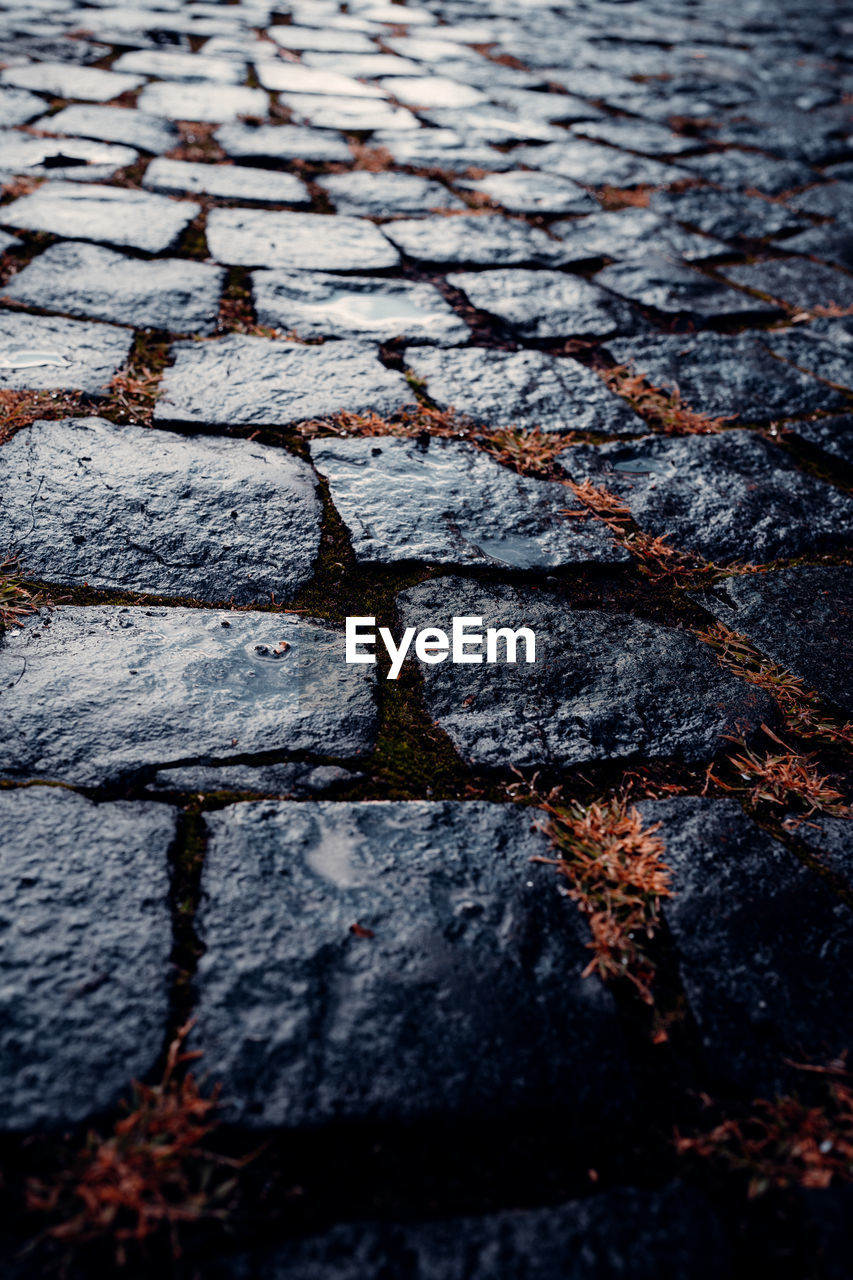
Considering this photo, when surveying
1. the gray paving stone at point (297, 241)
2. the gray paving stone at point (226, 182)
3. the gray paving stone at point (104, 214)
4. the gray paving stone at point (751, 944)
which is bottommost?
the gray paving stone at point (751, 944)

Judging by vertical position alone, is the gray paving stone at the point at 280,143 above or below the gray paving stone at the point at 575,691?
above

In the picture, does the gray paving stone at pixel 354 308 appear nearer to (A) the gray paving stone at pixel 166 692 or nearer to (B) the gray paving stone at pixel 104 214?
(B) the gray paving stone at pixel 104 214

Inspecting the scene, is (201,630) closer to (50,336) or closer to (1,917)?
(1,917)

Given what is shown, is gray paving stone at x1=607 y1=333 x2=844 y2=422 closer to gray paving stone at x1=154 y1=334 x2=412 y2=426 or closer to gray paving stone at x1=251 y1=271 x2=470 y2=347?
gray paving stone at x1=251 y1=271 x2=470 y2=347

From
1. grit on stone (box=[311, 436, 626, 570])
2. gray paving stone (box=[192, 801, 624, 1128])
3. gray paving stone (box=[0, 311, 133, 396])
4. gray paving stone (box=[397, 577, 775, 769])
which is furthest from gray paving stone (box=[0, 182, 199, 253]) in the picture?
gray paving stone (box=[192, 801, 624, 1128])

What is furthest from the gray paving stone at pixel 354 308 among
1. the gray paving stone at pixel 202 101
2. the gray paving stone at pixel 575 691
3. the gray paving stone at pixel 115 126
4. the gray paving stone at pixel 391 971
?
the gray paving stone at pixel 202 101

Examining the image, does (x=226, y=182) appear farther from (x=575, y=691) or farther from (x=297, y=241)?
(x=575, y=691)

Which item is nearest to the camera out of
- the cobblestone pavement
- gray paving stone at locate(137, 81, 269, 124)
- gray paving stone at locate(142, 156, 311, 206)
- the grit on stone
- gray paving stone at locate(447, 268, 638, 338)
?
the cobblestone pavement
